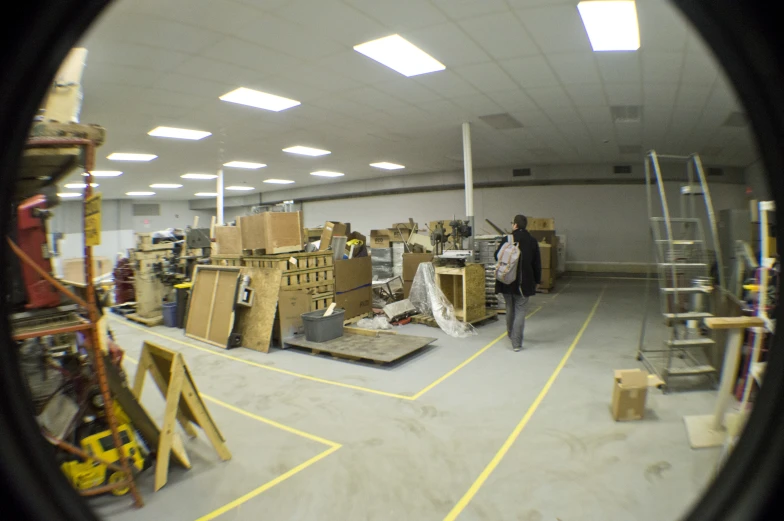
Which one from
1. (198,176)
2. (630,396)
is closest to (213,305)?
(630,396)

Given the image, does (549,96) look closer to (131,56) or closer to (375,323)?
(375,323)

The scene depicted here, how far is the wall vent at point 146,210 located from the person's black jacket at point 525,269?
20.6m

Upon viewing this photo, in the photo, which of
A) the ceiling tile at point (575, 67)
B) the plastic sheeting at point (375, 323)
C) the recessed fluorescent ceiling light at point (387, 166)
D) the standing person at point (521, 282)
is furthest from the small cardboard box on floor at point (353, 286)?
the recessed fluorescent ceiling light at point (387, 166)

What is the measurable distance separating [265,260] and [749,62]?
5.63 m

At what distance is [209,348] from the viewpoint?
5328 millimetres

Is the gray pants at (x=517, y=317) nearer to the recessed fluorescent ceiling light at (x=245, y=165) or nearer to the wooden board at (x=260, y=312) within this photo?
the wooden board at (x=260, y=312)

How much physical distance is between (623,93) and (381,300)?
576 cm

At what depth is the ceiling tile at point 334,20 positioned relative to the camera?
3291 millimetres

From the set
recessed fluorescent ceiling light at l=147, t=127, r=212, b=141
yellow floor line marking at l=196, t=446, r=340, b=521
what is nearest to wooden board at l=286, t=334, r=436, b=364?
yellow floor line marking at l=196, t=446, r=340, b=521

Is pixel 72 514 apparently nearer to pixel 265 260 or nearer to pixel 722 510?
pixel 722 510

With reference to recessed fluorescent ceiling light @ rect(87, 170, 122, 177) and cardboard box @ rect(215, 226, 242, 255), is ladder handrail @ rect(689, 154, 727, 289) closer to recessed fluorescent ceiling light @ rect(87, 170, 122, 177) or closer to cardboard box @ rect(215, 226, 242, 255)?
cardboard box @ rect(215, 226, 242, 255)

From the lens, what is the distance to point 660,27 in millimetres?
3744

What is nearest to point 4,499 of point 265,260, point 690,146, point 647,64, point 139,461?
point 139,461

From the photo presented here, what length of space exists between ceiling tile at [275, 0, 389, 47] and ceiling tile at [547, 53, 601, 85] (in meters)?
2.34
